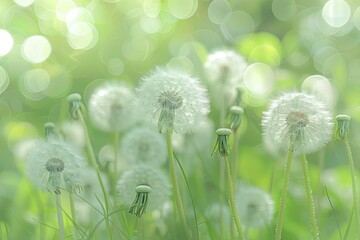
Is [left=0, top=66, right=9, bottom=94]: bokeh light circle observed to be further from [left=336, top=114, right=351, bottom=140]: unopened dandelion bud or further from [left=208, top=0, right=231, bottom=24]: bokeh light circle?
[left=336, top=114, right=351, bottom=140]: unopened dandelion bud

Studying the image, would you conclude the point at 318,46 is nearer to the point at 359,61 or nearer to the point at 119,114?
the point at 359,61

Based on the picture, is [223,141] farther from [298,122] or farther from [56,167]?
[56,167]

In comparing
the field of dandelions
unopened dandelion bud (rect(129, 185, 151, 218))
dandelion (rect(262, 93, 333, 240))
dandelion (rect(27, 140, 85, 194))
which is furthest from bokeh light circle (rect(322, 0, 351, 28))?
unopened dandelion bud (rect(129, 185, 151, 218))

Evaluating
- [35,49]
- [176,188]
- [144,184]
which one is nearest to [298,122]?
[176,188]

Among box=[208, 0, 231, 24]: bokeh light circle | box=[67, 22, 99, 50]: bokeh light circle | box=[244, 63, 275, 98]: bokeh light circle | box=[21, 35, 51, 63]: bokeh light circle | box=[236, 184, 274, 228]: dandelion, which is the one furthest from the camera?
box=[208, 0, 231, 24]: bokeh light circle

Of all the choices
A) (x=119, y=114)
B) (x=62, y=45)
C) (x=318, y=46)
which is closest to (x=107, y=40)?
(x=62, y=45)

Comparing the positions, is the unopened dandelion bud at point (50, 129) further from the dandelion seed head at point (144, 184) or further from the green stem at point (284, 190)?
the green stem at point (284, 190)

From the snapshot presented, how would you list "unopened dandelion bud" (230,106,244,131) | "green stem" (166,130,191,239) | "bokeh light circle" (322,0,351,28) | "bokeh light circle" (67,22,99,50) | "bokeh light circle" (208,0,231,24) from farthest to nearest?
1. "bokeh light circle" (208,0,231,24)
2. "bokeh light circle" (322,0,351,28)
3. "bokeh light circle" (67,22,99,50)
4. "unopened dandelion bud" (230,106,244,131)
5. "green stem" (166,130,191,239)
